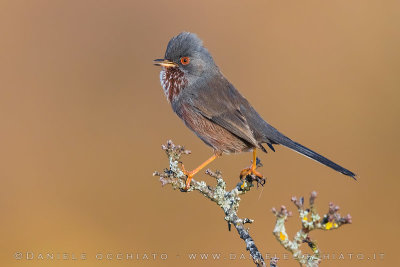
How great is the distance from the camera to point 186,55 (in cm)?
429

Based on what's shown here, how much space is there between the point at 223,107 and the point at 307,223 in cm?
212

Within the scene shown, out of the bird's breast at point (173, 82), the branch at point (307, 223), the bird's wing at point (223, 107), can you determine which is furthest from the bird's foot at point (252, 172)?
the branch at point (307, 223)

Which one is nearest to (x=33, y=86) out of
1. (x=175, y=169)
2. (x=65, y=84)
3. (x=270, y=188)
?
(x=65, y=84)

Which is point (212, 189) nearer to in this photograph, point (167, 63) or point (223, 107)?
point (223, 107)

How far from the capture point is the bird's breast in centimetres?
429

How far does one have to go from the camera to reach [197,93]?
13.9ft

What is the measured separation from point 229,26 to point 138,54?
144 cm

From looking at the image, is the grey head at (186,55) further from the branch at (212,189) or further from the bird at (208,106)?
the branch at (212,189)

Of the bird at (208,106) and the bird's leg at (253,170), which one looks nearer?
the bird's leg at (253,170)

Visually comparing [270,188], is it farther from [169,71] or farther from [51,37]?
[51,37]

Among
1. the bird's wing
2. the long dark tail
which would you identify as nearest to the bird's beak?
the bird's wing

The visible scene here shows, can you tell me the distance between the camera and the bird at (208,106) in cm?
410

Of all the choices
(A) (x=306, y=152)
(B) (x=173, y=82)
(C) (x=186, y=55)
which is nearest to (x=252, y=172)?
(A) (x=306, y=152)

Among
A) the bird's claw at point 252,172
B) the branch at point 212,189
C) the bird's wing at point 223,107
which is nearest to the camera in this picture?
the branch at point 212,189
